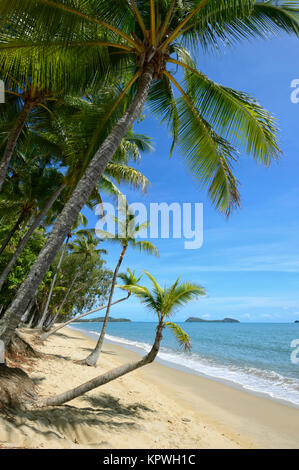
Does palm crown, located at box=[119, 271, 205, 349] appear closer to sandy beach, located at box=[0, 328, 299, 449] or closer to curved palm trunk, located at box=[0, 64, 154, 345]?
sandy beach, located at box=[0, 328, 299, 449]

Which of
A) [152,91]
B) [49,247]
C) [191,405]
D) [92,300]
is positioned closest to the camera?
[49,247]

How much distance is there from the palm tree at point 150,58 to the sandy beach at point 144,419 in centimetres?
158

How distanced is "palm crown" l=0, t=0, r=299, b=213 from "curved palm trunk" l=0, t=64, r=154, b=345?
3.67ft

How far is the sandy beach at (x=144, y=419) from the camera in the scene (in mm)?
4260

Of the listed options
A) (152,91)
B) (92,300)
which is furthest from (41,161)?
(92,300)

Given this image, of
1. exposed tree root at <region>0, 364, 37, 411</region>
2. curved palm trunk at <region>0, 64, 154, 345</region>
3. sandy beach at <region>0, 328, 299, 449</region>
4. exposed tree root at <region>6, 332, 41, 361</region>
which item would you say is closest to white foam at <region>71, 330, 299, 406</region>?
sandy beach at <region>0, 328, 299, 449</region>

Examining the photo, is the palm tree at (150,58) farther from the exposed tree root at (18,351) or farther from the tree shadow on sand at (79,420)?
the exposed tree root at (18,351)

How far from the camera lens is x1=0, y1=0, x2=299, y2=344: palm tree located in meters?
4.54

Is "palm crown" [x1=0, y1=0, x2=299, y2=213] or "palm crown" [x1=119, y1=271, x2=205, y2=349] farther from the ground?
"palm crown" [x1=0, y1=0, x2=299, y2=213]

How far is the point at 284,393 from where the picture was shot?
40.3 ft

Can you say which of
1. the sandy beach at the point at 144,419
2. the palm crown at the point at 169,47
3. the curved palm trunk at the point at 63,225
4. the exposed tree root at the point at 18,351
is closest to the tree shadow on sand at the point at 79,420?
the sandy beach at the point at 144,419

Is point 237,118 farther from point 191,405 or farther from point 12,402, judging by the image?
point 191,405

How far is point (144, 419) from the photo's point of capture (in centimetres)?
648
